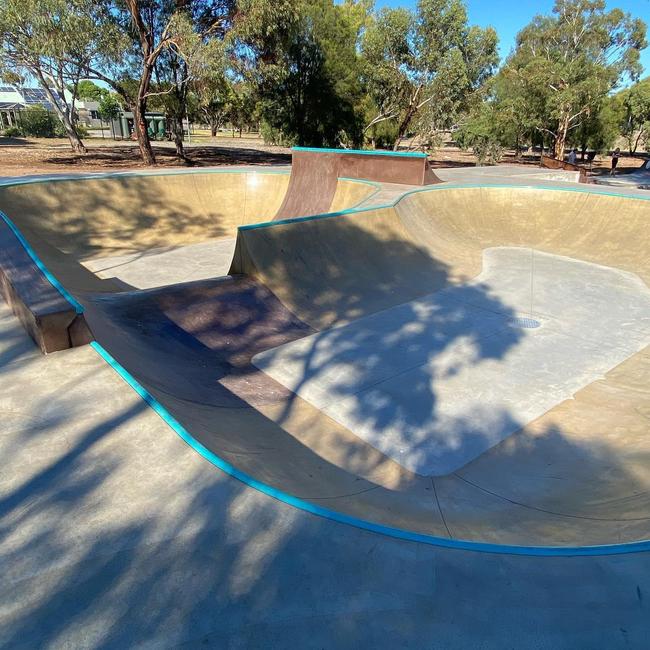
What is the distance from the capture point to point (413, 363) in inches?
273

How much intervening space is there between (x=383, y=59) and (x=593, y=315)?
23.7 metres

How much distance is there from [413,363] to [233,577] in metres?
4.89

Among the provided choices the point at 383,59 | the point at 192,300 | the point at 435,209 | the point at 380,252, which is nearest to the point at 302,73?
the point at 383,59

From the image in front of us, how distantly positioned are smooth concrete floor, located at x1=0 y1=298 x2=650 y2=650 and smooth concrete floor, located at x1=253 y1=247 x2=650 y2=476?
236 cm

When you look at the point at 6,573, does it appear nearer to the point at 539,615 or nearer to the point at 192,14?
the point at 539,615

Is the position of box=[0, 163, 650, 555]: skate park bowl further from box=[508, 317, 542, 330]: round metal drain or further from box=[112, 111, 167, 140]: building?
box=[112, 111, 167, 140]: building

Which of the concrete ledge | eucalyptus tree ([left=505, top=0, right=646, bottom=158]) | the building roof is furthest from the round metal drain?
the building roof

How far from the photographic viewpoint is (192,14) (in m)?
21.3

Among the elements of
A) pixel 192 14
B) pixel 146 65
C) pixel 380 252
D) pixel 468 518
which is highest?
pixel 192 14

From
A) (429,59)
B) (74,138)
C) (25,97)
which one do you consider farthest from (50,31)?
(25,97)

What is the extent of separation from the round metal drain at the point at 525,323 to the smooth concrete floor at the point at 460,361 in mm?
66

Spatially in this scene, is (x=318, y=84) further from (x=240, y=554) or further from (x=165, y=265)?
(x=240, y=554)

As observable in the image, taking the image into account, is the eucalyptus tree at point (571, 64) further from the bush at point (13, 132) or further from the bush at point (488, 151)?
the bush at point (13, 132)

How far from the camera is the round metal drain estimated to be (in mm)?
8273
